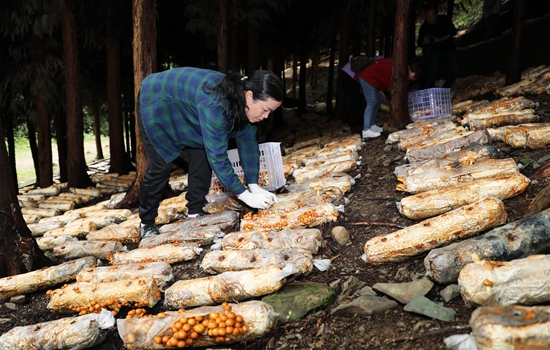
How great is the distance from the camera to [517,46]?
25.1 ft

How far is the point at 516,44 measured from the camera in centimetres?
768

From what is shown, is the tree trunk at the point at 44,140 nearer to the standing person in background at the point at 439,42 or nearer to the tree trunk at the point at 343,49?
the tree trunk at the point at 343,49

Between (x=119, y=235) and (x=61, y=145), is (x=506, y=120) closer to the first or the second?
(x=119, y=235)

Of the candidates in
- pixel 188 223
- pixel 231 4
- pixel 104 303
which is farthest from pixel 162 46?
pixel 104 303

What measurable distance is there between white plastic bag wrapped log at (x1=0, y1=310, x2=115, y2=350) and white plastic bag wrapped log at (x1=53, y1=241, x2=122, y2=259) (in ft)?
4.65

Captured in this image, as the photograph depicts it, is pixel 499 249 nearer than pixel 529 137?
Yes

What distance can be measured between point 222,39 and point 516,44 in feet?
17.5

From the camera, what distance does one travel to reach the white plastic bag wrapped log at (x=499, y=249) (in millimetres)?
2711

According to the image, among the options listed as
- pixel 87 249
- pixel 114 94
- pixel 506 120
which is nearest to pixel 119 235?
pixel 87 249

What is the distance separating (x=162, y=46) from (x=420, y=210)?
1210 centimetres

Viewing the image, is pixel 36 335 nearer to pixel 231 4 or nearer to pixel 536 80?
pixel 536 80

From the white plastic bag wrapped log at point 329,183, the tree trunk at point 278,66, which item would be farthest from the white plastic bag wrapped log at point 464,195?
the tree trunk at point 278,66

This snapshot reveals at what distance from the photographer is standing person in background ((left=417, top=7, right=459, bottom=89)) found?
840 centimetres

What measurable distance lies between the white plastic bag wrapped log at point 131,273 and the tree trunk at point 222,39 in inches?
245
